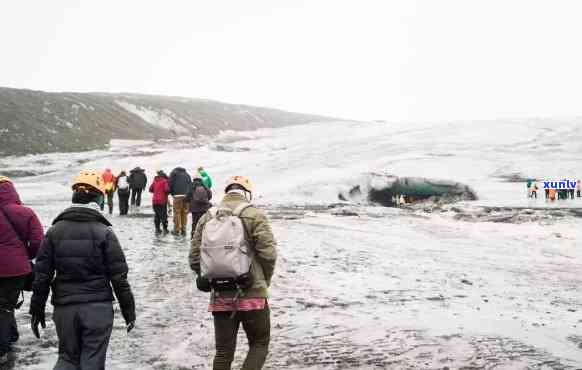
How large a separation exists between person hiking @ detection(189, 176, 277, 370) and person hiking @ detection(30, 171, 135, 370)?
73cm

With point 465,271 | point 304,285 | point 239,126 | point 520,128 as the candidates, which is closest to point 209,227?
point 304,285

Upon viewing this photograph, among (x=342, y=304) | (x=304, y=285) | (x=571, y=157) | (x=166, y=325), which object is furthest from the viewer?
(x=571, y=157)

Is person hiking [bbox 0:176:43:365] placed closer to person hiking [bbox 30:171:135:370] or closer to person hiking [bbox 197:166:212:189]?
person hiking [bbox 30:171:135:370]

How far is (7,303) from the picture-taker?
646 cm

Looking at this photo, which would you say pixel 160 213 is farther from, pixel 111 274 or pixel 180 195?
pixel 111 274

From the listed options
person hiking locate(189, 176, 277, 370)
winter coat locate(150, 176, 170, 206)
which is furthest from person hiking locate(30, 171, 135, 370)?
winter coat locate(150, 176, 170, 206)

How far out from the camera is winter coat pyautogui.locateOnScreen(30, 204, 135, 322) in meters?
4.95

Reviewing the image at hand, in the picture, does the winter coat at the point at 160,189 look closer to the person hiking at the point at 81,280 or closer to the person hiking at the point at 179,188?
the person hiking at the point at 179,188

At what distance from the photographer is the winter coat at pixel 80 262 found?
495 cm

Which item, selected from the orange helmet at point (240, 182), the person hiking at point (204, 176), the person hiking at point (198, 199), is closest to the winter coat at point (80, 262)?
the orange helmet at point (240, 182)

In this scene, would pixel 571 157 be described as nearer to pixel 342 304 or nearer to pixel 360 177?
pixel 360 177

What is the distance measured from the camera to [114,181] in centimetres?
2366

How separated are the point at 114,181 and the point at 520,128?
32.1 meters

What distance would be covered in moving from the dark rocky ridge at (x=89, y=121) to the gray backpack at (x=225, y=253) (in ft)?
147
